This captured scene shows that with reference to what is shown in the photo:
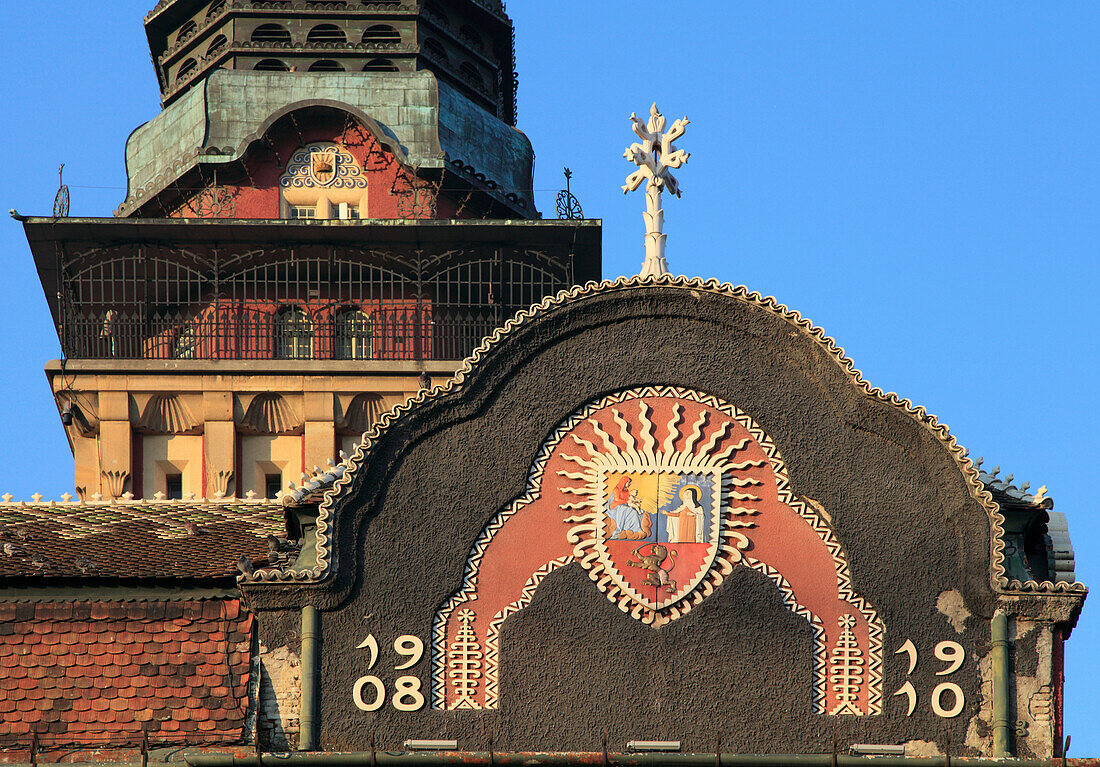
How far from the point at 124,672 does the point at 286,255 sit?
14780mm

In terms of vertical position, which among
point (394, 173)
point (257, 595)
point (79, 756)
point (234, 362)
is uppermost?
point (394, 173)

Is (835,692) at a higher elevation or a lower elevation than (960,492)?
lower

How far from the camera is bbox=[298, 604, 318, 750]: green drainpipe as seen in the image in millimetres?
26250

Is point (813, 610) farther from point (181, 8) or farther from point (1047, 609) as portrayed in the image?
point (181, 8)

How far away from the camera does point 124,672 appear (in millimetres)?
26922

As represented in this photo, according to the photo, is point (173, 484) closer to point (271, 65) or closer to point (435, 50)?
point (271, 65)

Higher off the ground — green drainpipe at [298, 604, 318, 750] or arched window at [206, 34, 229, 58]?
arched window at [206, 34, 229, 58]

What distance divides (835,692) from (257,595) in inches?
247

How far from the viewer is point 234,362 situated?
39312 millimetres

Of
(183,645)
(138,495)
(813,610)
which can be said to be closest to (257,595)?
(183,645)

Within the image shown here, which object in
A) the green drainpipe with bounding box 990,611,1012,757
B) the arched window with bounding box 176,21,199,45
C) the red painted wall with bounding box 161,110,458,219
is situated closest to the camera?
the green drainpipe with bounding box 990,611,1012,757

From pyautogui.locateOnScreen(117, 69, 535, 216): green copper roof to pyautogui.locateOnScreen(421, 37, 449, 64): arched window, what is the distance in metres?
1.21

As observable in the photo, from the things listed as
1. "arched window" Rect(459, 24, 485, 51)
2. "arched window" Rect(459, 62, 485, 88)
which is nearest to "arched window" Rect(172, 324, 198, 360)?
"arched window" Rect(459, 62, 485, 88)

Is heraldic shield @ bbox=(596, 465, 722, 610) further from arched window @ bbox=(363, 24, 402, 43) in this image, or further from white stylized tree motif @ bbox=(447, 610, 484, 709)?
arched window @ bbox=(363, 24, 402, 43)
